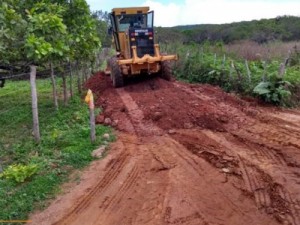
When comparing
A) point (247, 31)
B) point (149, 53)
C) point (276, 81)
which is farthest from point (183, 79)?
point (247, 31)

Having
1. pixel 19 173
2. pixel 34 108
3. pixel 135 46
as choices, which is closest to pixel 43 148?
pixel 34 108

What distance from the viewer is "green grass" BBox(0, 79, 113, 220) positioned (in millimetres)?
6473

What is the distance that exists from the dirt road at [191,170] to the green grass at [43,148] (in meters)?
0.38

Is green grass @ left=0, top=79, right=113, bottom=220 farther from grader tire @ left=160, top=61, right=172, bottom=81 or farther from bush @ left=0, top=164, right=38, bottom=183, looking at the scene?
grader tire @ left=160, top=61, right=172, bottom=81

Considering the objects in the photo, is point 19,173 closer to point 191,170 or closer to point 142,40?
point 191,170

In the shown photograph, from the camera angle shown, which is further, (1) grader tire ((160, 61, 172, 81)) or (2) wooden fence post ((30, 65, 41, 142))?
(1) grader tire ((160, 61, 172, 81))

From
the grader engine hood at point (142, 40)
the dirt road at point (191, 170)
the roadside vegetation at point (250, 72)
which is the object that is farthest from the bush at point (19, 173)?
the grader engine hood at point (142, 40)

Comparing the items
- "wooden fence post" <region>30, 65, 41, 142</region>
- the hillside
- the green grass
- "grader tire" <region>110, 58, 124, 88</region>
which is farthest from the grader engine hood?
the hillside

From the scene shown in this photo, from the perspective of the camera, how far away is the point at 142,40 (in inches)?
600

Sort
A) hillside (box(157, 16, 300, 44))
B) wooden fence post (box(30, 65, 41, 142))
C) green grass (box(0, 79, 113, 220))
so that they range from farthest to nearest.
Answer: hillside (box(157, 16, 300, 44)) → wooden fence post (box(30, 65, 41, 142)) → green grass (box(0, 79, 113, 220))

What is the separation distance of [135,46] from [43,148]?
22.8 feet

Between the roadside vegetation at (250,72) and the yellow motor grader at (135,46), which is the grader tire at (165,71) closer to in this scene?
the yellow motor grader at (135,46)

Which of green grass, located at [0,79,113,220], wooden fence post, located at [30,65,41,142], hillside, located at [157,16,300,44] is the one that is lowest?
green grass, located at [0,79,113,220]

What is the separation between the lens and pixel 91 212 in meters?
6.04
